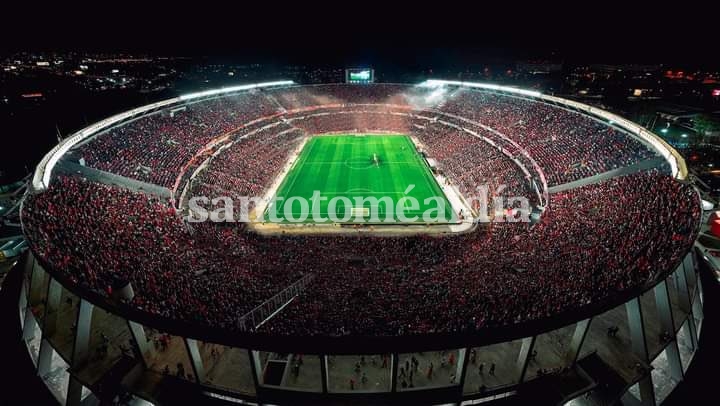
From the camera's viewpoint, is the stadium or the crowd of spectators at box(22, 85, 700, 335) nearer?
the stadium

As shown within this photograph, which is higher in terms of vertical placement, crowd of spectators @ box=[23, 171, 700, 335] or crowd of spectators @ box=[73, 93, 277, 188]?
crowd of spectators @ box=[73, 93, 277, 188]

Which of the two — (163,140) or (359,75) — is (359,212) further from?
(359,75)

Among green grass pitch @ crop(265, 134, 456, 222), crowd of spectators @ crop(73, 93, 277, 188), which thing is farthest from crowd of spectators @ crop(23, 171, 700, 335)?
green grass pitch @ crop(265, 134, 456, 222)

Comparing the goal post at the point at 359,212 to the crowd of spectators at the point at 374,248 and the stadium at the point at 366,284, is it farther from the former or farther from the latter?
the crowd of spectators at the point at 374,248

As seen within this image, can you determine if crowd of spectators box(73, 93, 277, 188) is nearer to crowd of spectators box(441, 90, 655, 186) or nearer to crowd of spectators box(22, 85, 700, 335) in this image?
crowd of spectators box(22, 85, 700, 335)

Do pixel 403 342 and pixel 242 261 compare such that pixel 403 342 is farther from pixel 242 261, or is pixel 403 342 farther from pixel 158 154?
pixel 158 154

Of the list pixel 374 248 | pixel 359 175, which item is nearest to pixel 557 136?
pixel 359 175

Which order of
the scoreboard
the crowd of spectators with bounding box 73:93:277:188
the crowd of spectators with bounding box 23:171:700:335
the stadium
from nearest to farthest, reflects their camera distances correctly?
the stadium < the crowd of spectators with bounding box 23:171:700:335 < the crowd of spectators with bounding box 73:93:277:188 < the scoreboard
